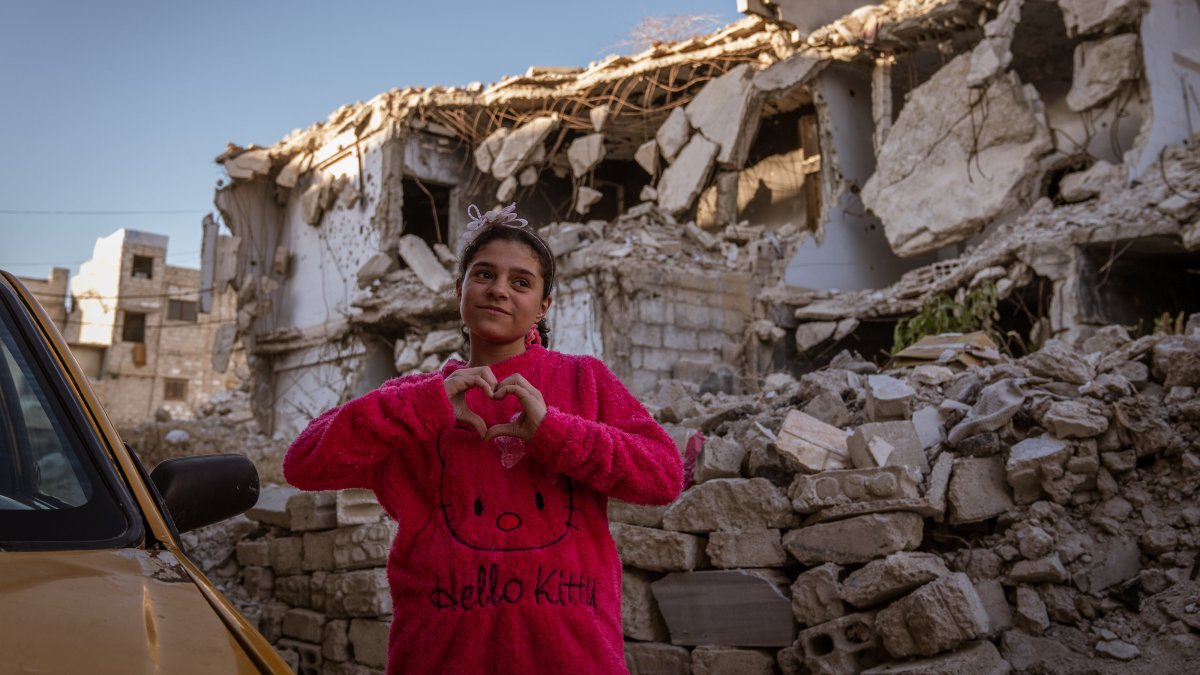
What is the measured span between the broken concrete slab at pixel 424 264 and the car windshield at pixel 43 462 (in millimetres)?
11560

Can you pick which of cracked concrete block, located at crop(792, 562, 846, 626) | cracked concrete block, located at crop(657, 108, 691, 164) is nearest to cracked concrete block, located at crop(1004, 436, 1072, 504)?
cracked concrete block, located at crop(792, 562, 846, 626)

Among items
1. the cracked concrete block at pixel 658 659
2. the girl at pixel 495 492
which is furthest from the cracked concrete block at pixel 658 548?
the girl at pixel 495 492

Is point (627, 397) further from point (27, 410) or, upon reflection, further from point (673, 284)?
point (673, 284)

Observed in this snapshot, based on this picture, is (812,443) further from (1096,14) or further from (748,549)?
(1096,14)

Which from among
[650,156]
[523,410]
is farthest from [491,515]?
[650,156]

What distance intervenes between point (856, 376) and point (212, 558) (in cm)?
438

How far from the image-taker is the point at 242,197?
17094 millimetres

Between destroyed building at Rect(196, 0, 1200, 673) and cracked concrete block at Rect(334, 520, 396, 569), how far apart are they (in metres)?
0.02

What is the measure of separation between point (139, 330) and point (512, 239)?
3359 cm

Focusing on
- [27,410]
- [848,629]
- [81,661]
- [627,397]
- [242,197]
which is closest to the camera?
[81,661]

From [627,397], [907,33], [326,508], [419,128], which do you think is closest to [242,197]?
[419,128]

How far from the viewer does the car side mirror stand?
1783 mm

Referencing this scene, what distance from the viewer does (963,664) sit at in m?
3.42

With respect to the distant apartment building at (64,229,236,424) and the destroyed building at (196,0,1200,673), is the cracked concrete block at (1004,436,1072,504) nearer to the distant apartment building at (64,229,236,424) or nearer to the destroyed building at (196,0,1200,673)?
the destroyed building at (196,0,1200,673)
